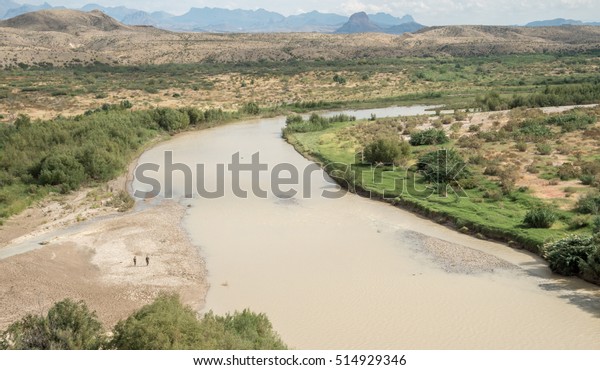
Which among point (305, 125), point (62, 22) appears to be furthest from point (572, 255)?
point (62, 22)

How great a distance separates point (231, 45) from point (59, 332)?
121112 mm

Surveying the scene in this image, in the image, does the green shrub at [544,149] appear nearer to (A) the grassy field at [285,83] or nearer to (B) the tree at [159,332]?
(A) the grassy field at [285,83]

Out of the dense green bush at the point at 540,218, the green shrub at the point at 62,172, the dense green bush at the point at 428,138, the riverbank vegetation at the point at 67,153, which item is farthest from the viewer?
the dense green bush at the point at 428,138

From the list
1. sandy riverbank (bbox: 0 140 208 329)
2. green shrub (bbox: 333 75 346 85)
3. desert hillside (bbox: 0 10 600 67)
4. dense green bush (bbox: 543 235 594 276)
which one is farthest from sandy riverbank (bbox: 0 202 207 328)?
desert hillside (bbox: 0 10 600 67)

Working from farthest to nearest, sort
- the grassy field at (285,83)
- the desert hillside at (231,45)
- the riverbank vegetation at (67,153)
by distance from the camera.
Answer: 1. the desert hillside at (231,45)
2. the grassy field at (285,83)
3. the riverbank vegetation at (67,153)

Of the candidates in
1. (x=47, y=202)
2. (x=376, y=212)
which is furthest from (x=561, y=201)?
(x=47, y=202)

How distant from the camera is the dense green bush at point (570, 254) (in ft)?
59.4

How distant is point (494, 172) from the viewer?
28938 mm

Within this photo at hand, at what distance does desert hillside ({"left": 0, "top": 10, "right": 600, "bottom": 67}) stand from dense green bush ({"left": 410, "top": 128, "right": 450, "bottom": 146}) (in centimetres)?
7424

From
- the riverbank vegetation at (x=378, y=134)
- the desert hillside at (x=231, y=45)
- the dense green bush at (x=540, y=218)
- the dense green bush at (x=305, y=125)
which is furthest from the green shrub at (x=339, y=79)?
the dense green bush at (x=540, y=218)

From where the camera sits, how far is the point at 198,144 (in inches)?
1713

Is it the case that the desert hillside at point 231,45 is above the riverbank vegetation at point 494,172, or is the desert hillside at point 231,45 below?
above

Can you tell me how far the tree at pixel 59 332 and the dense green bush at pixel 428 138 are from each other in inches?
1128
